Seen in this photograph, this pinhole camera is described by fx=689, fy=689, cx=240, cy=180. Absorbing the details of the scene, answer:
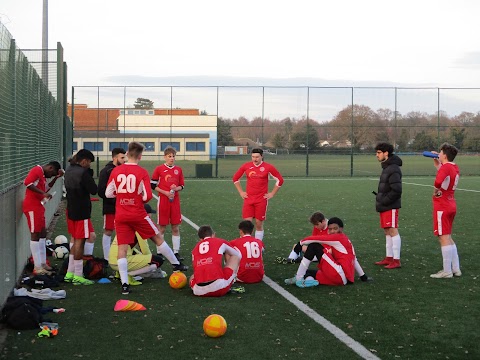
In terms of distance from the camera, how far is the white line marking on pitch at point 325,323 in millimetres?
6217

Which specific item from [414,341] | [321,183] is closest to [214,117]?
[321,183]

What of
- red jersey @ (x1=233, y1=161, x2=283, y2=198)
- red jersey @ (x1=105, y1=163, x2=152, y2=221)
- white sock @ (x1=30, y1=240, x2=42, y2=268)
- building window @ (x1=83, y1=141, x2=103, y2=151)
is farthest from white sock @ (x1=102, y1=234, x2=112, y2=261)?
building window @ (x1=83, y1=141, x2=103, y2=151)

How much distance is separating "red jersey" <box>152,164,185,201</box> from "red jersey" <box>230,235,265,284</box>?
2.75 meters

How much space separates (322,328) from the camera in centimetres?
705

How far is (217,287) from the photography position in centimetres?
839

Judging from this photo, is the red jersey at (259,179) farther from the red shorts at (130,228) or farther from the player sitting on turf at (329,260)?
the red shorts at (130,228)

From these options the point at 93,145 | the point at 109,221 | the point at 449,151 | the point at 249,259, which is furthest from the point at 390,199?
the point at 93,145

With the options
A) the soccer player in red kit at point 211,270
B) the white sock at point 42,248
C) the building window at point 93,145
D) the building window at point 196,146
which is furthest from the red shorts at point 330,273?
the building window at point 196,146

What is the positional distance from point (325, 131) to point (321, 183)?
13.0m

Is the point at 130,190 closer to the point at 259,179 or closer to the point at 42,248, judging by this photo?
the point at 42,248

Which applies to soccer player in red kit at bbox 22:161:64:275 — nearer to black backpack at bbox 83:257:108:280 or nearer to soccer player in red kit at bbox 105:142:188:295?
black backpack at bbox 83:257:108:280

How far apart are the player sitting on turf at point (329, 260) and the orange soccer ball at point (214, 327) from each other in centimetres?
261

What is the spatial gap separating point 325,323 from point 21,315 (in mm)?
3136

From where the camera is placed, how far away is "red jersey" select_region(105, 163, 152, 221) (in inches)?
343
